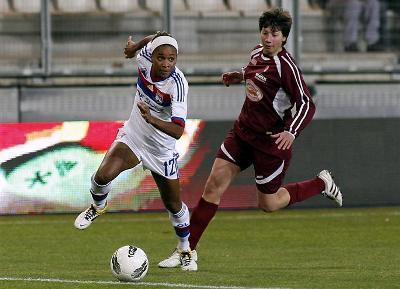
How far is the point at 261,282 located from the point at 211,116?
31.1 ft

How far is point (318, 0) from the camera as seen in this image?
19.5m

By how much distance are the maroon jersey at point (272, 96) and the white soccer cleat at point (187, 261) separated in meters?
1.11

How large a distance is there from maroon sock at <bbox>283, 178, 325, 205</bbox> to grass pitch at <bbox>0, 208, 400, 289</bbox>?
581mm

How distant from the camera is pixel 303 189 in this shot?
1155 centimetres

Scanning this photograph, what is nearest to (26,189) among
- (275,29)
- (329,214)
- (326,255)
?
(329,214)

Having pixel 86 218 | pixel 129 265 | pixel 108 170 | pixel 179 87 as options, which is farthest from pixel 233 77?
pixel 129 265

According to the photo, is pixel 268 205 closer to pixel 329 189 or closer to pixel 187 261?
pixel 329 189

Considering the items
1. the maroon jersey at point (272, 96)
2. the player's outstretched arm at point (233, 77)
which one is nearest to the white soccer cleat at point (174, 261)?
the maroon jersey at point (272, 96)

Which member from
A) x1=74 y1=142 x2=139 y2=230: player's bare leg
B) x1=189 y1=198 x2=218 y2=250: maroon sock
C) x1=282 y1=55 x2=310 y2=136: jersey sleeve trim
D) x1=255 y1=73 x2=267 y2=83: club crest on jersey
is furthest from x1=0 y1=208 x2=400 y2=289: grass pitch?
x1=255 y1=73 x2=267 y2=83: club crest on jersey

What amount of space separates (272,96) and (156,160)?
1.12 metres

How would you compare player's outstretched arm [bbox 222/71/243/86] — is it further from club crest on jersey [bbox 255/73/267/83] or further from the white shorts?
the white shorts

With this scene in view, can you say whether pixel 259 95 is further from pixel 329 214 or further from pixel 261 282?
pixel 329 214

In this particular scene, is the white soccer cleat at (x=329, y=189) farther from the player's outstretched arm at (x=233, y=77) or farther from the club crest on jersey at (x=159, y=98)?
the club crest on jersey at (x=159, y=98)

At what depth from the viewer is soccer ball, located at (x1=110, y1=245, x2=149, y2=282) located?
9.77 meters
